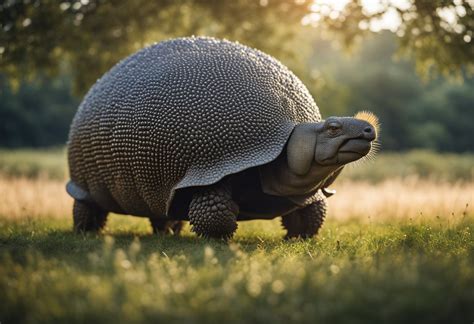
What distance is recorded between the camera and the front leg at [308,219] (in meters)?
6.50

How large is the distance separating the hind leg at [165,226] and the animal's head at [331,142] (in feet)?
8.27

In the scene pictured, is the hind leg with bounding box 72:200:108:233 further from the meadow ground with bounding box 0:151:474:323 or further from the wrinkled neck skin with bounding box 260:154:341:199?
the wrinkled neck skin with bounding box 260:154:341:199

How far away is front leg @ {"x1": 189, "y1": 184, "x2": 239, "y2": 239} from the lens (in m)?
5.62

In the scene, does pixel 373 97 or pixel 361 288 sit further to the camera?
pixel 373 97

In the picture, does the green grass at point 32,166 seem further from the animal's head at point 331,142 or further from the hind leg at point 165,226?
the animal's head at point 331,142

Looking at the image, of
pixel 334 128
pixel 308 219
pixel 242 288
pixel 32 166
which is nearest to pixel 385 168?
pixel 32 166

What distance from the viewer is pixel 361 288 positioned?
11.5 feet

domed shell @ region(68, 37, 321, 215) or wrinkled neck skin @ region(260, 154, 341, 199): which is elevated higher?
domed shell @ region(68, 37, 321, 215)

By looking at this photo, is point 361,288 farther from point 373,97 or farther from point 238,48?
point 373,97

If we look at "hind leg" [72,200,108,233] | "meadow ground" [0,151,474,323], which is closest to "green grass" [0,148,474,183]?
"hind leg" [72,200,108,233]

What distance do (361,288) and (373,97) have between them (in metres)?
37.9

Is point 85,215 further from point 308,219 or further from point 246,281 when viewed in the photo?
point 246,281

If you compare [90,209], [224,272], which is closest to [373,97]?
[90,209]

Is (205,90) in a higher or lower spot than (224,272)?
higher
